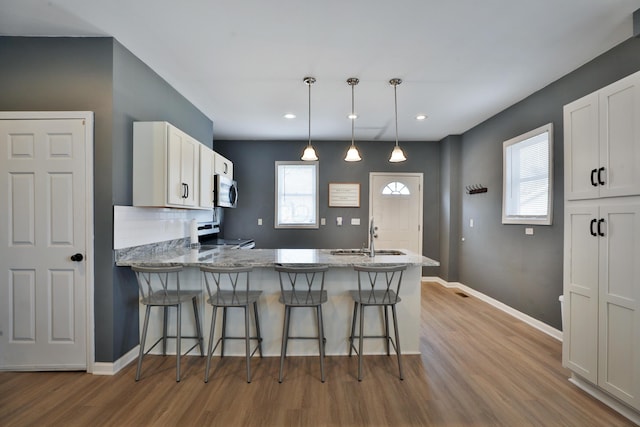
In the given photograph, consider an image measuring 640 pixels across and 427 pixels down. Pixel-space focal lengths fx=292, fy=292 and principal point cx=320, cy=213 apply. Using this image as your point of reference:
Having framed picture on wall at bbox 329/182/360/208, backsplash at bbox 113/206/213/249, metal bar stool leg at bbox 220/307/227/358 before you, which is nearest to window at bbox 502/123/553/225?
framed picture on wall at bbox 329/182/360/208

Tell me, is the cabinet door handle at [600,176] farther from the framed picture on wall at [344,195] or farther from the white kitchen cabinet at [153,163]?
the framed picture on wall at [344,195]

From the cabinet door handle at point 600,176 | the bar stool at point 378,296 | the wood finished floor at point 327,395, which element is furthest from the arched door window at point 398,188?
the cabinet door handle at point 600,176

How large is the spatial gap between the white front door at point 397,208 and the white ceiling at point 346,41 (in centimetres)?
200

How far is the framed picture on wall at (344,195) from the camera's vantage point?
5.52 m

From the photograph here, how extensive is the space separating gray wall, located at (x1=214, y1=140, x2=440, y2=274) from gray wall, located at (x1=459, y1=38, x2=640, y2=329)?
26.7 inches

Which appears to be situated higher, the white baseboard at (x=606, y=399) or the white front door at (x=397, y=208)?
the white front door at (x=397, y=208)

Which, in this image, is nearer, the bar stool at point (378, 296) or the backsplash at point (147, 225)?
the bar stool at point (378, 296)

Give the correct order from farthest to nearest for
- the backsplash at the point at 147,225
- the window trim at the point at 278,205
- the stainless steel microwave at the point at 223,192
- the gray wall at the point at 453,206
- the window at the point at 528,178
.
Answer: the window trim at the point at 278,205 < the gray wall at the point at 453,206 < the stainless steel microwave at the point at 223,192 < the window at the point at 528,178 < the backsplash at the point at 147,225

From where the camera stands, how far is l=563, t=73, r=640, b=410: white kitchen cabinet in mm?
1839

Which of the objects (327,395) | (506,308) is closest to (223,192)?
(327,395)

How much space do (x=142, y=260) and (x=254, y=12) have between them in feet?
7.04

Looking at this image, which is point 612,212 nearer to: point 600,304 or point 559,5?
point 600,304

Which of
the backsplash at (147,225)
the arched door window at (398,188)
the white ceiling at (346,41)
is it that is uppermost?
the white ceiling at (346,41)

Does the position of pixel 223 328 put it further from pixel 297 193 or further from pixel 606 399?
pixel 297 193
